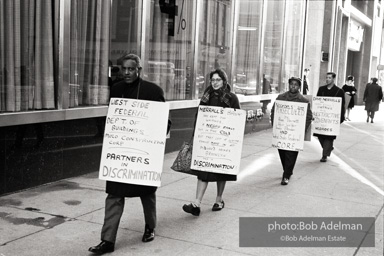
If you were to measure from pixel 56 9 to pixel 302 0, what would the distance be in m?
13.9

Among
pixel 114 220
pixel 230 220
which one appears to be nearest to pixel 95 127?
pixel 230 220

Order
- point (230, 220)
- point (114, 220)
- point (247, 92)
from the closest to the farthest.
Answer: point (114, 220) → point (230, 220) → point (247, 92)

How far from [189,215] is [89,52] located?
3.41 meters

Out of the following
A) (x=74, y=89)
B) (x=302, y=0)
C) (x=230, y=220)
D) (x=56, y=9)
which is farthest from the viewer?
(x=302, y=0)

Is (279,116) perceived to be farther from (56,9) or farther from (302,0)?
(302,0)

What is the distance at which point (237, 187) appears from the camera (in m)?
8.12

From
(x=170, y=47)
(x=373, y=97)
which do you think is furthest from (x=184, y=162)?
(x=373, y=97)

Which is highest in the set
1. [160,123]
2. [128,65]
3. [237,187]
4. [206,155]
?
[128,65]

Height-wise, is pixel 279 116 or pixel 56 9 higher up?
pixel 56 9

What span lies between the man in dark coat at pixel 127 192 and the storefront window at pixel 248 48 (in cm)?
933

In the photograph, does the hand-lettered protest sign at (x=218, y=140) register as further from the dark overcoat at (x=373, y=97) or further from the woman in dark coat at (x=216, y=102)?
the dark overcoat at (x=373, y=97)

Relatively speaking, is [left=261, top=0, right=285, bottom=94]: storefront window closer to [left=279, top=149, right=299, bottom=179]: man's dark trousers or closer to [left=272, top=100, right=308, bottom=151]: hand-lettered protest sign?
[left=272, top=100, right=308, bottom=151]: hand-lettered protest sign

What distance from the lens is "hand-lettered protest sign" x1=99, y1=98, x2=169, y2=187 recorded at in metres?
5.09

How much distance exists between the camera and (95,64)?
8602 mm
